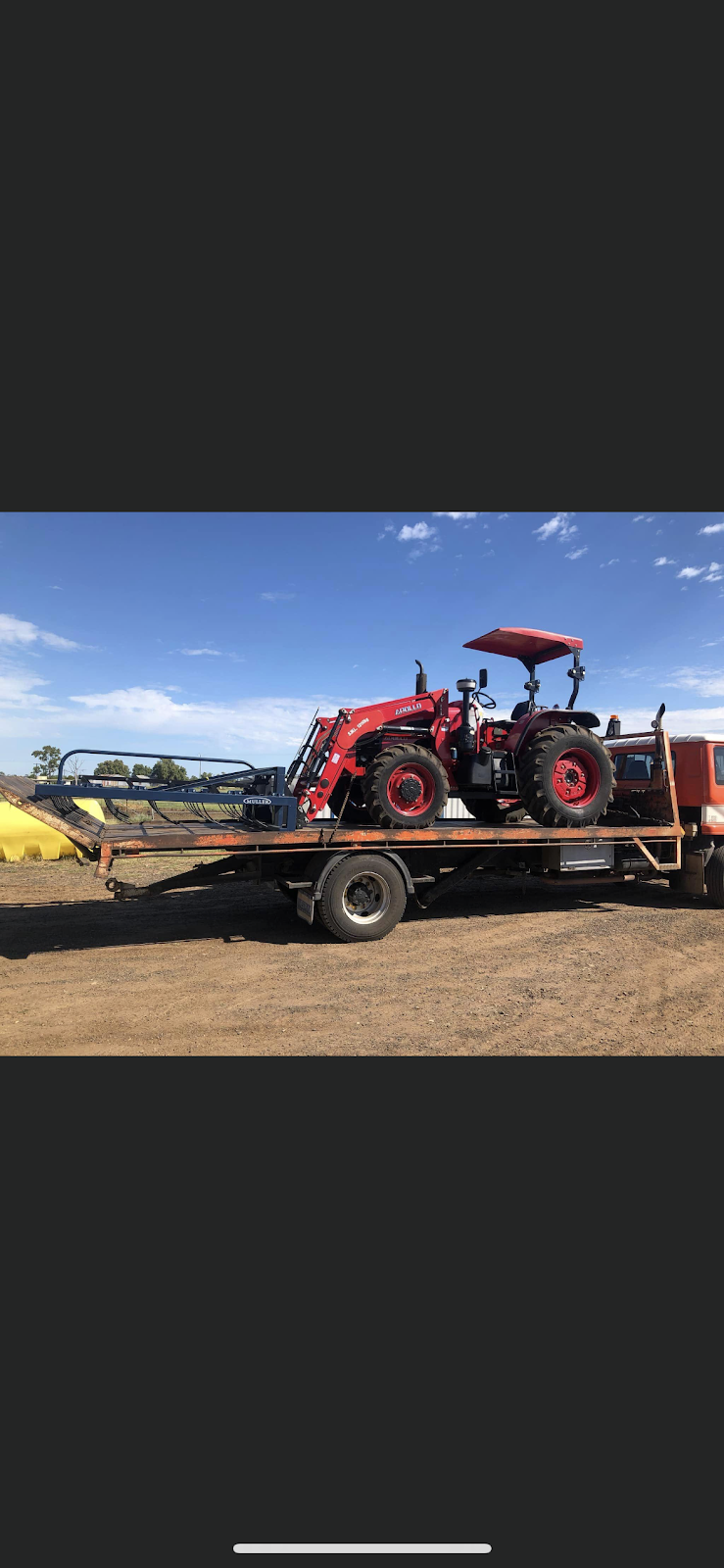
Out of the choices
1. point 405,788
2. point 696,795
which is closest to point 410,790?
point 405,788

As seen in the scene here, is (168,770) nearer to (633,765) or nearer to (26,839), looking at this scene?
(633,765)

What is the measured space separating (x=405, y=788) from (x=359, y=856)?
982 mm

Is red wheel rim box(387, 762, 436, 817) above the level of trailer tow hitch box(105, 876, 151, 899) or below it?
above

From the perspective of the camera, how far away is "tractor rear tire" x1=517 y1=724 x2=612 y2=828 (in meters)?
8.80

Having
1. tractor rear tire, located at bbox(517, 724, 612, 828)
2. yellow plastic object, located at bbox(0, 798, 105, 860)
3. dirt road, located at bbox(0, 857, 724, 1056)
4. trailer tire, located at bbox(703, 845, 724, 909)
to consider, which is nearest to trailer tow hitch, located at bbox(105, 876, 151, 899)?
dirt road, located at bbox(0, 857, 724, 1056)

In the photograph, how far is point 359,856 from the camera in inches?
322

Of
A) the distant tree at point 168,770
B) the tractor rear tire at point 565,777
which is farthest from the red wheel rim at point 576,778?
the distant tree at point 168,770

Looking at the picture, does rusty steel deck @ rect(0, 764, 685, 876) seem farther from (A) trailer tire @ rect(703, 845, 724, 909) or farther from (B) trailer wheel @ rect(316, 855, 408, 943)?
(A) trailer tire @ rect(703, 845, 724, 909)

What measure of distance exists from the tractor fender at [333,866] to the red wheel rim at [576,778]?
2.24 metres

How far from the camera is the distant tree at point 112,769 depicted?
7.63 metres

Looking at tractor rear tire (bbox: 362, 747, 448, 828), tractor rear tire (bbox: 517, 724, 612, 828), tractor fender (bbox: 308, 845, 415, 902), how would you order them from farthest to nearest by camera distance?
tractor rear tire (bbox: 517, 724, 612, 828) < tractor rear tire (bbox: 362, 747, 448, 828) < tractor fender (bbox: 308, 845, 415, 902)

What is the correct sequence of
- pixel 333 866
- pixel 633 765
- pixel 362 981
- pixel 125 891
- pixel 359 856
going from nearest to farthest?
pixel 362 981 < pixel 125 891 < pixel 333 866 < pixel 359 856 < pixel 633 765

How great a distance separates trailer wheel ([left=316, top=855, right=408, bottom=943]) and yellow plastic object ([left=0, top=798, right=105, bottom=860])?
8.95 meters

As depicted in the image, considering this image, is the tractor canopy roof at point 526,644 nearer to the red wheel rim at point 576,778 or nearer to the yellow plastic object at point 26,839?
the red wheel rim at point 576,778
